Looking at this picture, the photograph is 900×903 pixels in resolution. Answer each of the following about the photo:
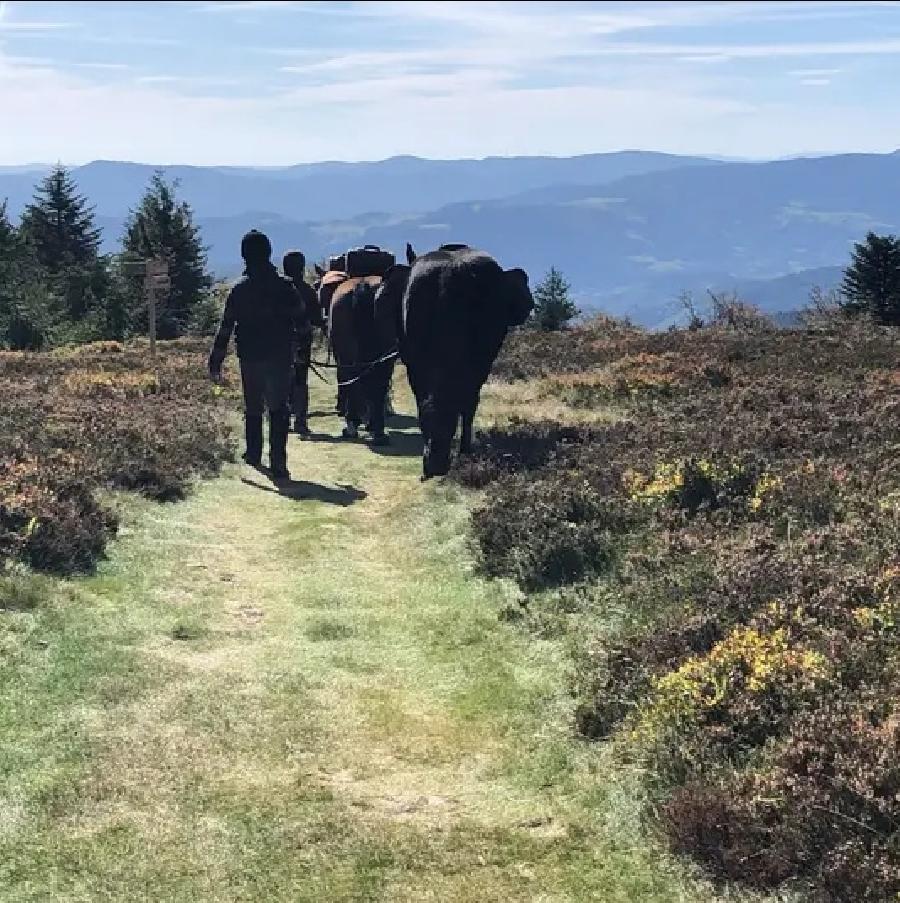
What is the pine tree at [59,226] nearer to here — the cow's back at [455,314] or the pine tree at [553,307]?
the pine tree at [553,307]

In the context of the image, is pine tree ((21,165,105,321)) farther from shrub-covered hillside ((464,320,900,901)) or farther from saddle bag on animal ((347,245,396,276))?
shrub-covered hillside ((464,320,900,901))

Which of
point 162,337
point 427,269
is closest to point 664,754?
point 427,269

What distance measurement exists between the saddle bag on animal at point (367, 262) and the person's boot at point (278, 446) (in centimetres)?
551

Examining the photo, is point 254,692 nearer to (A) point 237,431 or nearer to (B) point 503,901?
(B) point 503,901

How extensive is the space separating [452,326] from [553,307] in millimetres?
28671

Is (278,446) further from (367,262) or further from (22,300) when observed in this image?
(22,300)

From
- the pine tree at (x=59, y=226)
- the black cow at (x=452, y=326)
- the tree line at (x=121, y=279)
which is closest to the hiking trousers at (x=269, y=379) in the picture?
the black cow at (x=452, y=326)

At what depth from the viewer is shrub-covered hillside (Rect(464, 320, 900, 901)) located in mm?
5617

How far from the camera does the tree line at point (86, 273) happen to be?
40938 mm

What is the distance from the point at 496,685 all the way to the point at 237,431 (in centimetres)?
1255

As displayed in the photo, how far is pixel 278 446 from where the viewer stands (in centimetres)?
1645

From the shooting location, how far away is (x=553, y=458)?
14.8m

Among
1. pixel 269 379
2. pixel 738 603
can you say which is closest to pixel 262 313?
pixel 269 379

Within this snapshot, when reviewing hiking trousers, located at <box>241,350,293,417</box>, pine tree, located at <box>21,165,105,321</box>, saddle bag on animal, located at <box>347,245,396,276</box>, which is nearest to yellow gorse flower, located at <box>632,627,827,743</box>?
hiking trousers, located at <box>241,350,293,417</box>
